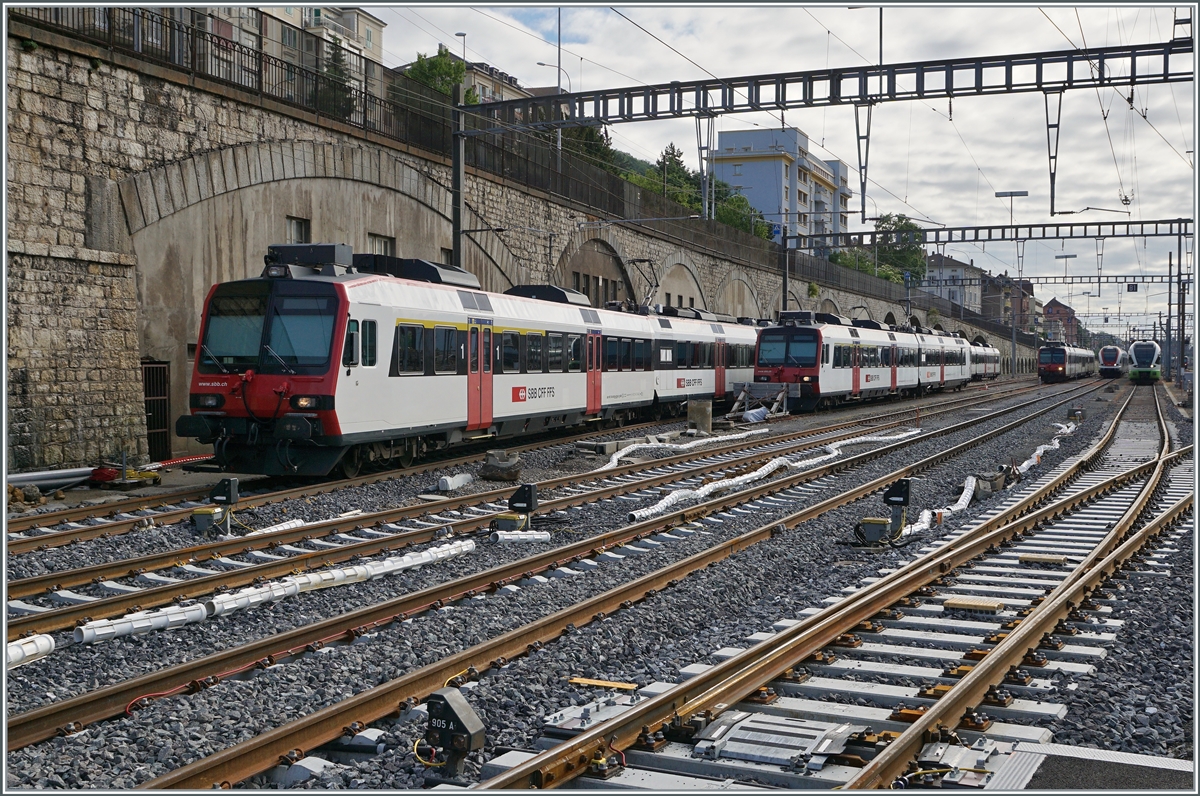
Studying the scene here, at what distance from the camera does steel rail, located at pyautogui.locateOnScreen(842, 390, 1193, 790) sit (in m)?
4.66

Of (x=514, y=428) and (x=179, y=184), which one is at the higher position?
(x=179, y=184)

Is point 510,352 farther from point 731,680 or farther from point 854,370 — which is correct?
point 854,370

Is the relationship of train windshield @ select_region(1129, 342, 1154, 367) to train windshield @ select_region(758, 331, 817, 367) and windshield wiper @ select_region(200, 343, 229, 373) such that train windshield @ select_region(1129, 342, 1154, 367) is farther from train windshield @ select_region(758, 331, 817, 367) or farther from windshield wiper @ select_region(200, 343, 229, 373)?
windshield wiper @ select_region(200, 343, 229, 373)

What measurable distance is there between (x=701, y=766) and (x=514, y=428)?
15324mm

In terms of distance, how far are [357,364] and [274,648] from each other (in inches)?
310

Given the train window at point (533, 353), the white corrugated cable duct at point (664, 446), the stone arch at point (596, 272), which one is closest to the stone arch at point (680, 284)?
the stone arch at point (596, 272)

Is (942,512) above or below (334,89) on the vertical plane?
below

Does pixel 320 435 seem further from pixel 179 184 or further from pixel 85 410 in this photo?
pixel 179 184

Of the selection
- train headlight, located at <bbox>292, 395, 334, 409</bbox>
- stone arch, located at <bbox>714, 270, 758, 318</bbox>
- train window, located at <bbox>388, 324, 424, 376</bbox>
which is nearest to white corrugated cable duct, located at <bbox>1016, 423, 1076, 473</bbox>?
train window, located at <bbox>388, 324, 424, 376</bbox>

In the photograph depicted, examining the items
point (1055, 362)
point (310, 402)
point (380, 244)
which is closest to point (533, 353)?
point (380, 244)

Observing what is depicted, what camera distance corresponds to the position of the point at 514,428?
786 inches

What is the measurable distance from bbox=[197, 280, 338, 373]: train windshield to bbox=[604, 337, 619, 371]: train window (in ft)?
35.1

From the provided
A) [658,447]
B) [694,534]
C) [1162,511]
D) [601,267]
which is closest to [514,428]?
[658,447]

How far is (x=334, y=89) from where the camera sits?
22.4 metres
